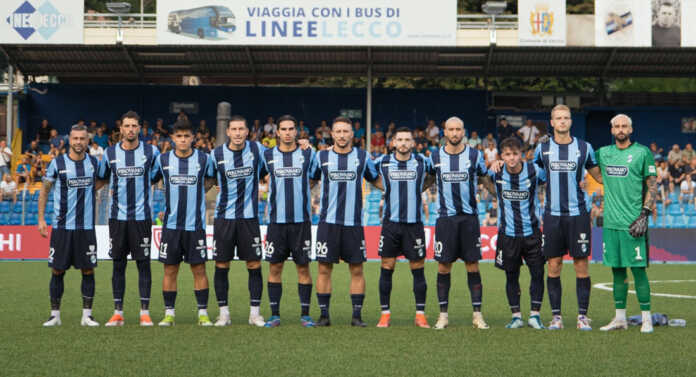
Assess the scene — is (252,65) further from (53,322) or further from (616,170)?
(616,170)

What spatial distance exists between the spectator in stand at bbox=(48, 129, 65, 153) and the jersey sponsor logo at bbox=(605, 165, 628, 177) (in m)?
21.2

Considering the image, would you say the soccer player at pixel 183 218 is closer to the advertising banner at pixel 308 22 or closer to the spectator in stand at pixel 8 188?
the spectator in stand at pixel 8 188

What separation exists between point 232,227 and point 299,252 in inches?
31.6

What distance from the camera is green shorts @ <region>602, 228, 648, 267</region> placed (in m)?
8.79

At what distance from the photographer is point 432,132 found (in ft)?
96.4

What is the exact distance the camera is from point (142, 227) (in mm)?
9086

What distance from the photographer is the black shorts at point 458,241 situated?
9.09 metres

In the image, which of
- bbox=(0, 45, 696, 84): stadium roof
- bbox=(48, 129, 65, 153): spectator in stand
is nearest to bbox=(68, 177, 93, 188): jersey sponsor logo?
bbox=(0, 45, 696, 84): stadium roof

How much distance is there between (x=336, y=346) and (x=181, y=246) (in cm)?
248

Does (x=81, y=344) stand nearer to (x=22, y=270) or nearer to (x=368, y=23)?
(x=22, y=270)

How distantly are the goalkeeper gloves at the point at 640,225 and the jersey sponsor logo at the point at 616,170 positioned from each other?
1.52ft

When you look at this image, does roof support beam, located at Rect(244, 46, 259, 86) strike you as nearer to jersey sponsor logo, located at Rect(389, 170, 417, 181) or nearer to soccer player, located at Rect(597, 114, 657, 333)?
jersey sponsor logo, located at Rect(389, 170, 417, 181)

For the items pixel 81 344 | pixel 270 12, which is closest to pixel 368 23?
pixel 270 12

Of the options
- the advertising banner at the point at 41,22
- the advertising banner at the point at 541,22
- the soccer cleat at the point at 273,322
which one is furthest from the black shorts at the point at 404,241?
the advertising banner at the point at 41,22
